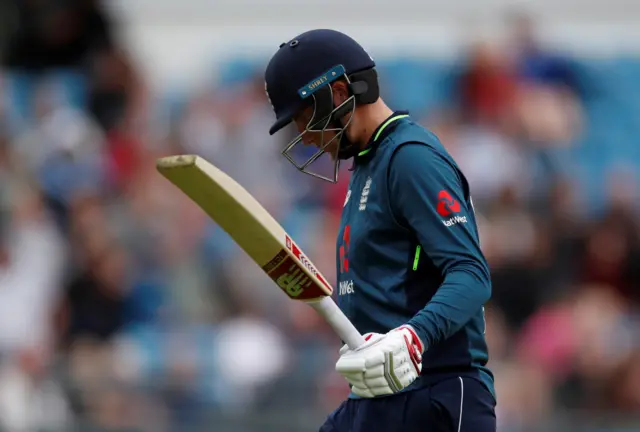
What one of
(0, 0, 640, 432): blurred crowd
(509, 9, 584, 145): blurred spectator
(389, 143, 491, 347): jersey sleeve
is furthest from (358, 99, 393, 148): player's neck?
(509, 9, 584, 145): blurred spectator

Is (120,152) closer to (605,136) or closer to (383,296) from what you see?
(605,136)

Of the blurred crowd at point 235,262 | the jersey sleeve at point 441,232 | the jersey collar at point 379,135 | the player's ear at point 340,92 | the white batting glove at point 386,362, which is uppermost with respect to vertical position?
the player's ear at point 340,92

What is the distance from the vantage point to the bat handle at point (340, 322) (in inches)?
152

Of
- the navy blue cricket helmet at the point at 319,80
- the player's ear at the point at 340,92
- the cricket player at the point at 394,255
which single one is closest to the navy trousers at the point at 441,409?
the cricket player at the point at 394,255

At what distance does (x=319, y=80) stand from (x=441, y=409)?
1.17 meters

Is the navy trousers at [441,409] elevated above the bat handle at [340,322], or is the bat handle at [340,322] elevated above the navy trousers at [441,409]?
the bat handle at [340,322]

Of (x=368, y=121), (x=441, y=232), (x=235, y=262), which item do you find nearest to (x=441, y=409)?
(x=441, y=232)

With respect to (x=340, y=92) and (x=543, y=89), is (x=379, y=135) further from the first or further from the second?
(x=543, y=89)

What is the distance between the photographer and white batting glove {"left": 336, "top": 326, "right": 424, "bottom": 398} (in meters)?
3.67

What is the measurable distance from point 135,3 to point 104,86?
5.85 ft

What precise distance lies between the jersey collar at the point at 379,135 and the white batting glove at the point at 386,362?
74 cm

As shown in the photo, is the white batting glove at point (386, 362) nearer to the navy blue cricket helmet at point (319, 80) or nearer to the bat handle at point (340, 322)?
the bat handle at point (340, 322)

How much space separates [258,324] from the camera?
8.73 metres

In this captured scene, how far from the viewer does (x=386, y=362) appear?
12.1 ft
